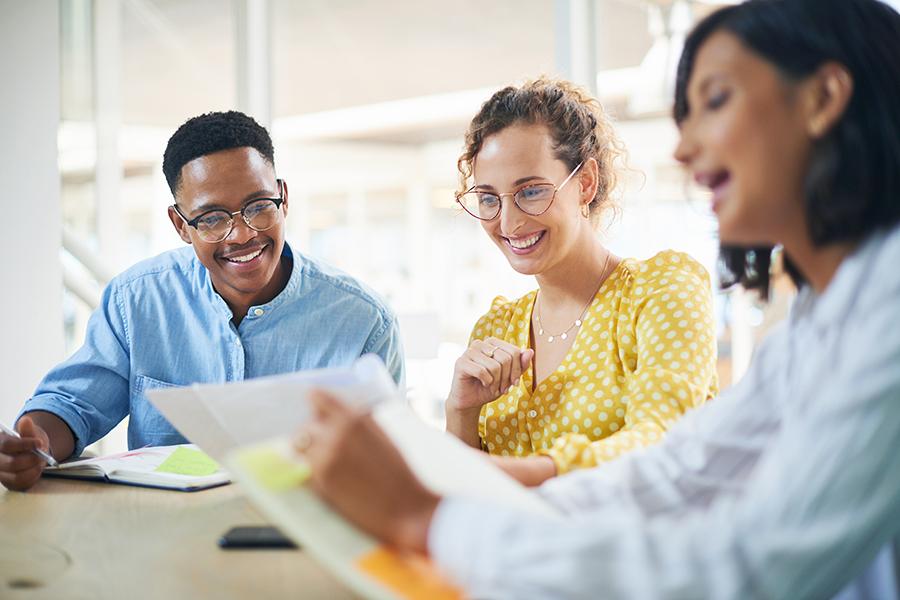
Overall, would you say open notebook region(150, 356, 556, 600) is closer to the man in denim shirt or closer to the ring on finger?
the ring on finger

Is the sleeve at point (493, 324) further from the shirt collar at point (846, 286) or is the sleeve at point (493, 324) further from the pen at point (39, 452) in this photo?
the shirt collar at point (846, 286)

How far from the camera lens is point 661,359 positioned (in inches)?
55.3

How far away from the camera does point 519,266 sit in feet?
5.65

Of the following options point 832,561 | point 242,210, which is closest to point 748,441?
point 832,561

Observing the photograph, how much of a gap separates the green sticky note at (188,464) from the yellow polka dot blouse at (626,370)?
22.2 inches

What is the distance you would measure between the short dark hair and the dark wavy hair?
131 centimetres

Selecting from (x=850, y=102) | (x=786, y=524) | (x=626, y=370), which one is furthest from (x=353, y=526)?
(x=626, y=370)

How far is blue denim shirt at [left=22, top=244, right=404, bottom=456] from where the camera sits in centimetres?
188

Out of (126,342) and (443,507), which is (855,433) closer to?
(443,507)

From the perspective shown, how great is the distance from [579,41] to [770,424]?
2.38 meters

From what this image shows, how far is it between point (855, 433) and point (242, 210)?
1.44m

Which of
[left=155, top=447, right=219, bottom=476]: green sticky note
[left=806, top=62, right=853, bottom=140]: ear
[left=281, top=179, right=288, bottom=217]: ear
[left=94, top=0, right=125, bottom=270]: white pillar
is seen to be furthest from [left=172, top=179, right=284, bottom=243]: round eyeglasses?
[left=94, top=0, right=125, bottom=270]: white pillar

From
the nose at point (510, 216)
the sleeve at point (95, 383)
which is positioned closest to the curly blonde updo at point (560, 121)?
the nose at point (510, 216)

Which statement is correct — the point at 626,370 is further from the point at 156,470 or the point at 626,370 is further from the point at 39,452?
the point at 39,452
